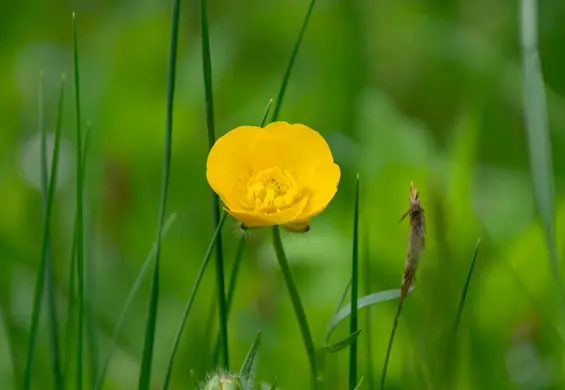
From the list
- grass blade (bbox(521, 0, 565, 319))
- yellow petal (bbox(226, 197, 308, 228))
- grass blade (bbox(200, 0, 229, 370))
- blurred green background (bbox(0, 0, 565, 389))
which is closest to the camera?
yellow petal (bbox(226, 197, 308, 228))

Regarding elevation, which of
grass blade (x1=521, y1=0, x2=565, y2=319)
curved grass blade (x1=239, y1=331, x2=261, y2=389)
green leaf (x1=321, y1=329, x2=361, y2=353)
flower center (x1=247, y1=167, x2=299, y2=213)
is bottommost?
curved grass blade (x1=239, y1=331, x2=261, y2=389)

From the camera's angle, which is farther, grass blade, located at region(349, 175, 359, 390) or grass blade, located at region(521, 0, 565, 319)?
grass blade, located at region(521, 0, 565, 319)

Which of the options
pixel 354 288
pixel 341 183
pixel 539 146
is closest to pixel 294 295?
pixel 354 288

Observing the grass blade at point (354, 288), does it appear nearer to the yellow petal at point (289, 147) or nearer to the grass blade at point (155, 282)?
the yellow petal at point (289, 147)

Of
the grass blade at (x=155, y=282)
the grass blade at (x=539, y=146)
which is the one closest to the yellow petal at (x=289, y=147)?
the grass blade at (x=155, y=282)

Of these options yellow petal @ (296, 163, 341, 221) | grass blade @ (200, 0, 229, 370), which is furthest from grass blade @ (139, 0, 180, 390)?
yellow petal @ (296, 163, 341, 221)

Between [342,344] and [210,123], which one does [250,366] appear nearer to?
[342,344]

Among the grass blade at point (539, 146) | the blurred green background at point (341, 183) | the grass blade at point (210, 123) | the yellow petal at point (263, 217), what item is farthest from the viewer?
the blurred green background at point (341, 183)

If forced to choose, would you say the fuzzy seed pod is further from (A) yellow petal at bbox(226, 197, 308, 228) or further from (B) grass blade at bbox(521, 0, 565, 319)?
(B) grass blade at bbox(521, 0, 565, 319)
